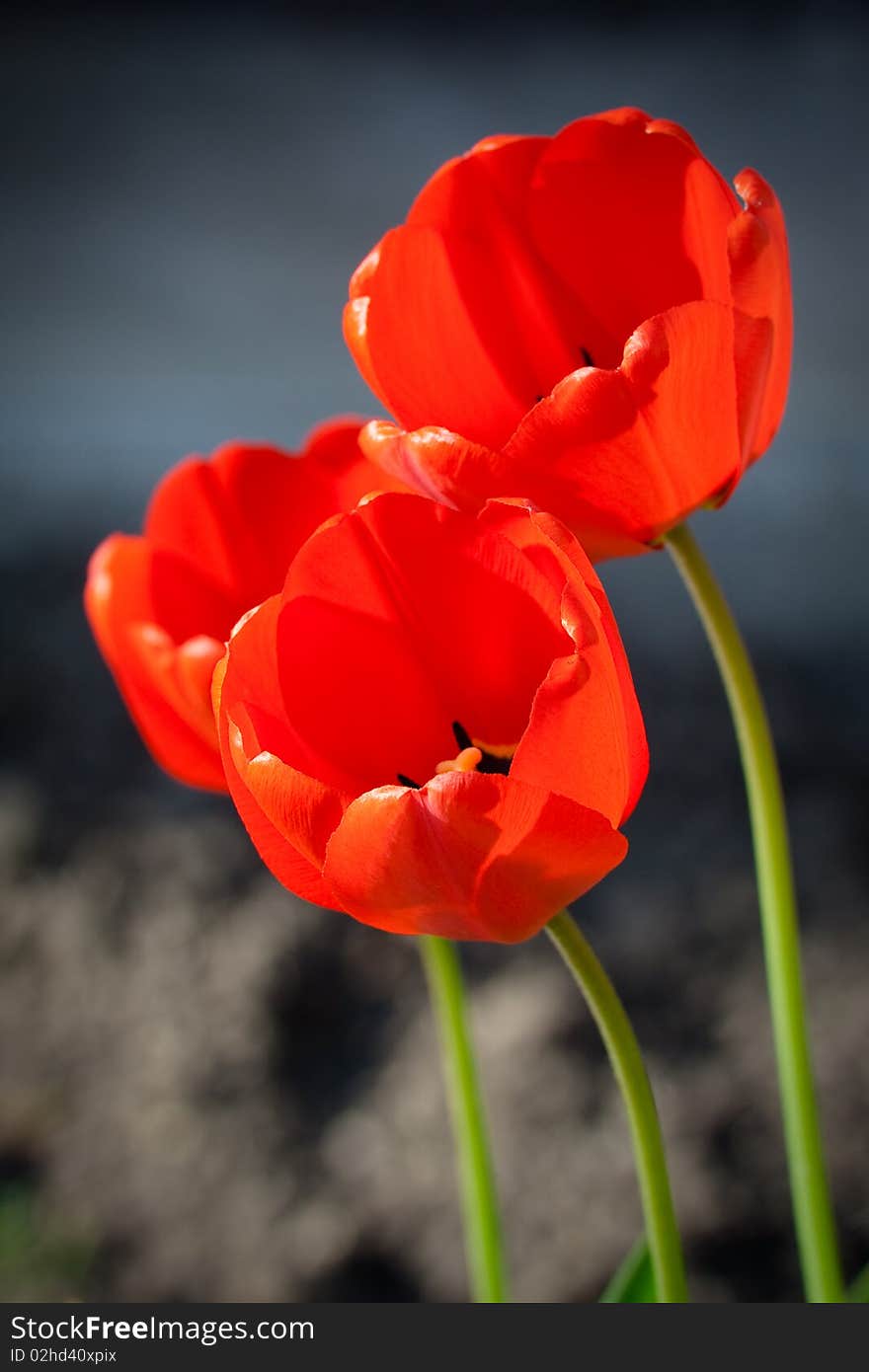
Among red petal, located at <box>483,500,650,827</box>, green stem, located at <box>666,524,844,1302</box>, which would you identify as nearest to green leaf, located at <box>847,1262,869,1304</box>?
green stem, located at <box>666,524,844,1302</box>

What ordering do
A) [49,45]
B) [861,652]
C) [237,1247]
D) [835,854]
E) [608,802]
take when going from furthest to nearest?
[49,45], [861,652], [835,854], [237,1247], [608,802]

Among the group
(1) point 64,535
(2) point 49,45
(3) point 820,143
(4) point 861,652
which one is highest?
(2) point 49,45

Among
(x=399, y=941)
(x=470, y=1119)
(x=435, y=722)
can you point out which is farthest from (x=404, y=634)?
(x=399, y=941)

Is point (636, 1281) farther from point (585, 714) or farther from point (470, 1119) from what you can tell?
point (585, 714)

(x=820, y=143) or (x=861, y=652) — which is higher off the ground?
(x=820, y=143)

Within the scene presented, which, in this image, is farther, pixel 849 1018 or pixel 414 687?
pixel 849 1018

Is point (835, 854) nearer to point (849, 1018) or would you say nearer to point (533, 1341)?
point (849, 1018)

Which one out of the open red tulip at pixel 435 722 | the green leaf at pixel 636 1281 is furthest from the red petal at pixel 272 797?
the green leaf at pixel 636 1281

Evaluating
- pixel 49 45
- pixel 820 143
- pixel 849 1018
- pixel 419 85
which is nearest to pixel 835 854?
pixel 849 1018
